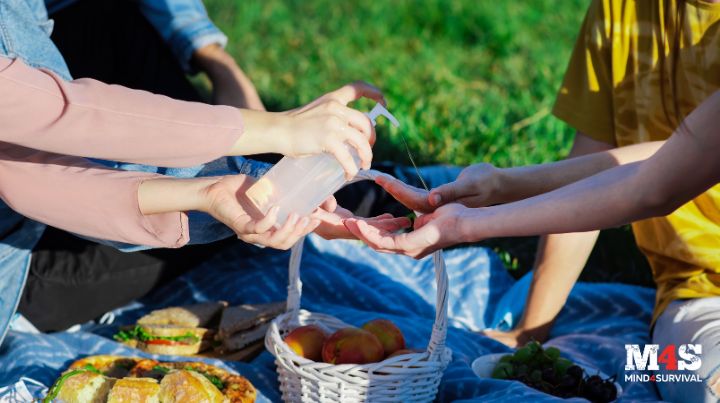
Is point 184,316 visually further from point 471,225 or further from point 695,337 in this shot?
point 695,337

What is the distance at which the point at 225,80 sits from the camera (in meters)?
3.05

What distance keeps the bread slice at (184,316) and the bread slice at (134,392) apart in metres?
0.49

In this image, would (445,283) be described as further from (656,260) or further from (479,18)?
(479,18)

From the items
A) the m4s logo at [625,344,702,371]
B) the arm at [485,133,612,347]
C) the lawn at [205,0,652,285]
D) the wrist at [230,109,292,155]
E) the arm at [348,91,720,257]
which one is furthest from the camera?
the lawn at [205,0,652,285]

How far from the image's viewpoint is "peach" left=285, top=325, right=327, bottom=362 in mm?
2137

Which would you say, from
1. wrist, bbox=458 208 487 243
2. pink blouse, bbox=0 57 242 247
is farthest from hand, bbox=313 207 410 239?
pink blouse, bbox=0 57 242 247

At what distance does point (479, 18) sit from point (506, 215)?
3.56 metres

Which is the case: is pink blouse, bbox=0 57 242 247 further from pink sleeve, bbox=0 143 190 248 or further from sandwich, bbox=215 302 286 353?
sandwich, bbox=215 302 286 353

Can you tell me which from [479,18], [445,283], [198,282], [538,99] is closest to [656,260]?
[445,283]

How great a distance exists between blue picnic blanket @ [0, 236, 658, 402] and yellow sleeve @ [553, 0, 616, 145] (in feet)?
1.80

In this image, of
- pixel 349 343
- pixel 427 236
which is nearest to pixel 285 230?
pixel 427 236

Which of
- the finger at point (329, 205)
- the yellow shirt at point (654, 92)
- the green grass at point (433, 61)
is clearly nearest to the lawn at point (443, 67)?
the green grass at point (433, 61)

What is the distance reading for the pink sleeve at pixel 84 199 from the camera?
1913 mm

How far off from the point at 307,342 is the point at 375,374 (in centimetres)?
21
